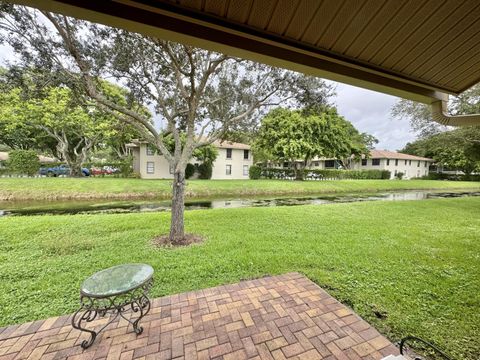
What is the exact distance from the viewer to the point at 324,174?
27297 millimetres

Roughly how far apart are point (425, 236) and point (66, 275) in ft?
27.0

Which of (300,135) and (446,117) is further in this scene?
(300,135)

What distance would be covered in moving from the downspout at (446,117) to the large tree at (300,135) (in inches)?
658

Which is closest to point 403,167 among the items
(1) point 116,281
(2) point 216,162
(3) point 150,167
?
(2) point 216,162

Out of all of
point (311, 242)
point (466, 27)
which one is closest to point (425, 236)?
point (311, 242)

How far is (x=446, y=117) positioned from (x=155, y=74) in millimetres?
6039

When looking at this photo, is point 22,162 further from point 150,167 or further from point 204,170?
point 204,170

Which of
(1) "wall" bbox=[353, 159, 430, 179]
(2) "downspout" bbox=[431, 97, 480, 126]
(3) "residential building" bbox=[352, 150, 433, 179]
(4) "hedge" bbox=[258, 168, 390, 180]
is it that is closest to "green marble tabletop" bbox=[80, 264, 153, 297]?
(2) "downspout" bbox=[431, 97, 480, 126]

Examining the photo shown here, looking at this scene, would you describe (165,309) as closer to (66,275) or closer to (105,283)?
(105,283)

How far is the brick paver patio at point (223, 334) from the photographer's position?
7.27 feet

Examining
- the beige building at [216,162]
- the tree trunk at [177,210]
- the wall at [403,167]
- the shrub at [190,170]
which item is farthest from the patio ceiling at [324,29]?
the wall at [403,167]

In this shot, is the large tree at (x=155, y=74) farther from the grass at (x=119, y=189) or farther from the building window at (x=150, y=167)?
the building window at (x=150, y=167)

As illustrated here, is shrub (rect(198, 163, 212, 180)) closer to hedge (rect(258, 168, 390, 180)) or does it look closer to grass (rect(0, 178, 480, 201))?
grass (rect(0, 178, 480, 201))

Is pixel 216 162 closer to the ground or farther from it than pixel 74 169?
farther from it
